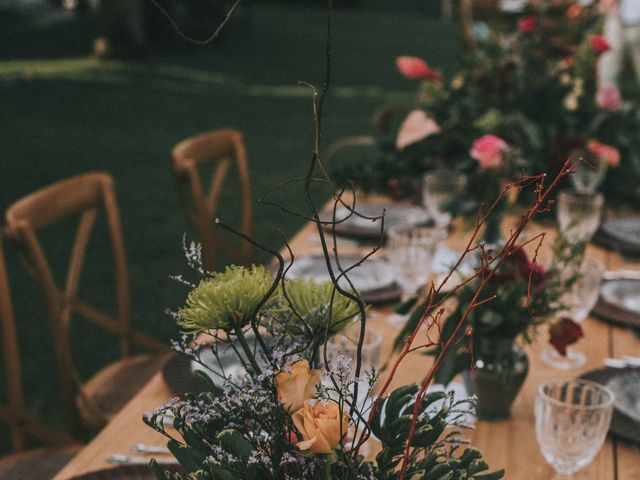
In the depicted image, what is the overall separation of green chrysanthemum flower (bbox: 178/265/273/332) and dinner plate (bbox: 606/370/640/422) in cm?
74

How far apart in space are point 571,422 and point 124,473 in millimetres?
567

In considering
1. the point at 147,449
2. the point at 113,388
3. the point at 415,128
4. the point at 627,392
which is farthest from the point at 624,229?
the point at 147,449

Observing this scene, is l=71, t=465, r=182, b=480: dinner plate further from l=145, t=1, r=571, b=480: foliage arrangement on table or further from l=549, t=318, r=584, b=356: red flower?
l=549, t=318, r=584, b=356: red flower

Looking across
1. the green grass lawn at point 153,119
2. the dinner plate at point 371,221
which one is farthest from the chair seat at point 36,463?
the green grass lawn at point 153,119

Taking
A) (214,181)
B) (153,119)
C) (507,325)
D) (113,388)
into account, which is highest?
(507,325)

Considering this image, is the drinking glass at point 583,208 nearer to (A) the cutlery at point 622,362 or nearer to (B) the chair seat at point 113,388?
(A) the cutlery at point 622,362

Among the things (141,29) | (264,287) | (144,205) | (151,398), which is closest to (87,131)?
(144,205)

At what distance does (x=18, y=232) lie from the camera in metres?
1.75

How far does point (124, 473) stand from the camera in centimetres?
109

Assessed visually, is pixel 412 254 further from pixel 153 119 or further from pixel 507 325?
pixel 153 119

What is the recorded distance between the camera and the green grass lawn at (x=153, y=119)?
3904mm

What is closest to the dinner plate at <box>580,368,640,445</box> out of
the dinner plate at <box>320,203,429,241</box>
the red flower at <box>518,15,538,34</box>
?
the dinner plate at <box>320,203,429,241</box>

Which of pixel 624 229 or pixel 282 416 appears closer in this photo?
pixel 282 416

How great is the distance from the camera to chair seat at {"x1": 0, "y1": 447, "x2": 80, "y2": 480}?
1635 mm
